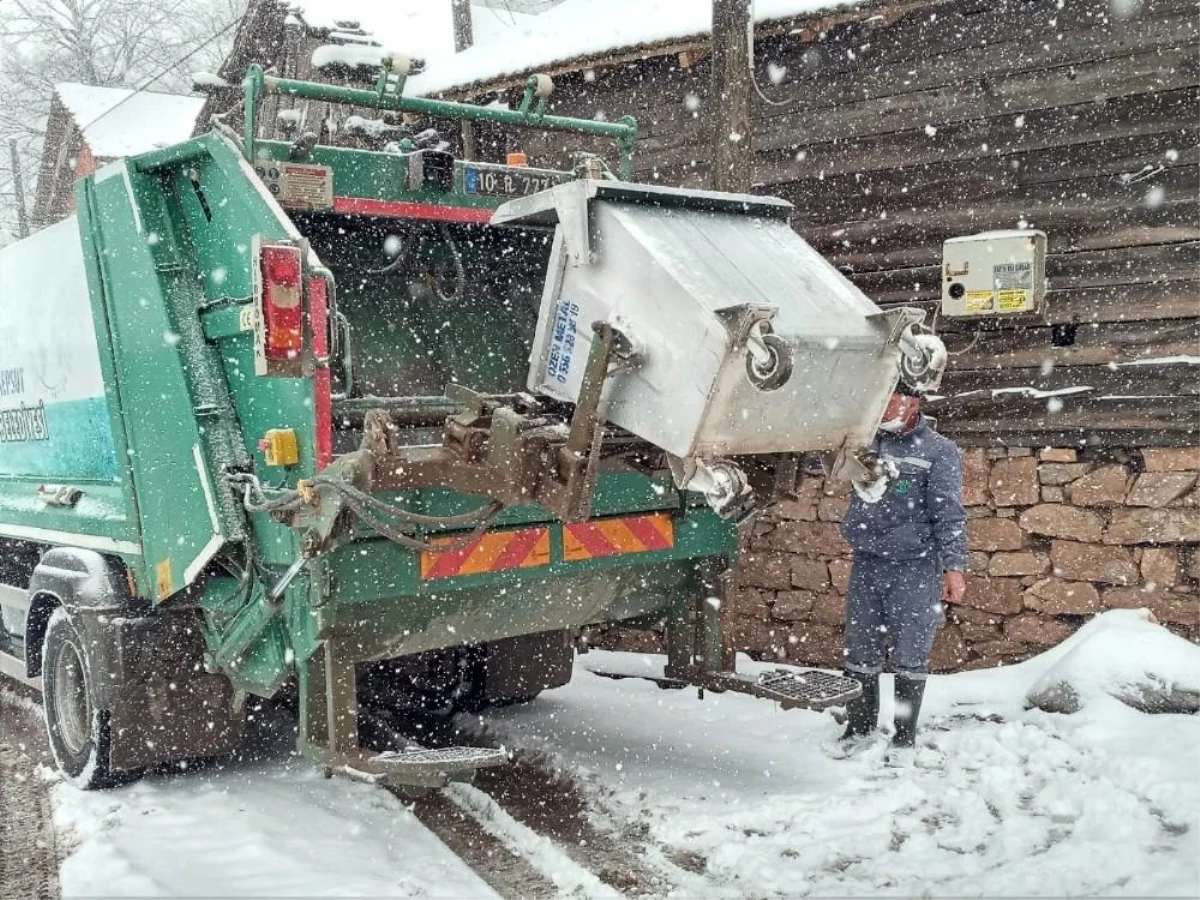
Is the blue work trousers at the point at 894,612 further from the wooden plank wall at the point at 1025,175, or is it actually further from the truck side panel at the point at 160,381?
the truck side panel at the point at 160,381

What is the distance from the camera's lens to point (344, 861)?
3469 millimetres

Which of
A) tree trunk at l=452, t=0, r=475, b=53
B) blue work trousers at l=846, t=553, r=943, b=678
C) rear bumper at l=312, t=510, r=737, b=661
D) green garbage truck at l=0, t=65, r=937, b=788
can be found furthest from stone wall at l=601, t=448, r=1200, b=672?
tree trunk at l=452, t=0, r=475, b=53

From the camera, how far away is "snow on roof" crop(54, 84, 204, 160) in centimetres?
1895

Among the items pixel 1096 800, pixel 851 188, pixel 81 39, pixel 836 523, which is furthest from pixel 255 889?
pixel 81 39

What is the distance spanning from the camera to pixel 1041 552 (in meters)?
5.66

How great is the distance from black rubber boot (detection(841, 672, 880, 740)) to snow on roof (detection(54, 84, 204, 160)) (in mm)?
16892

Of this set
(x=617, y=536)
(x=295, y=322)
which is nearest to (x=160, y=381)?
(x=295, y=322)

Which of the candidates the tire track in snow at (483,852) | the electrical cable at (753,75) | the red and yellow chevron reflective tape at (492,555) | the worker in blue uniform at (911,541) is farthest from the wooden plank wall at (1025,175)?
the tire track in snow at (483,852)

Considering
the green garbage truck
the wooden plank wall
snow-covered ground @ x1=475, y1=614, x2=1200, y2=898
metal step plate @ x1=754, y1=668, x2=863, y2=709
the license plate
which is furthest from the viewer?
the wooden plank wall

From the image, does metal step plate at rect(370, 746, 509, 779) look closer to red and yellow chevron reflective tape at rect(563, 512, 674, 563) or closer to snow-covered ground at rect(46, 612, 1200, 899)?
snow-covered ground at rect(46, 612, 1200, 899)

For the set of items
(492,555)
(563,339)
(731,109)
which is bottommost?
(492,555)

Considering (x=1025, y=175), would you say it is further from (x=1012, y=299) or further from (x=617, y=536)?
(x=617, y=536)

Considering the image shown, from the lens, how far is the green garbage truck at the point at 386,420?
10.5ft

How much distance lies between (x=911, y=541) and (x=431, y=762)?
2.09 metres
